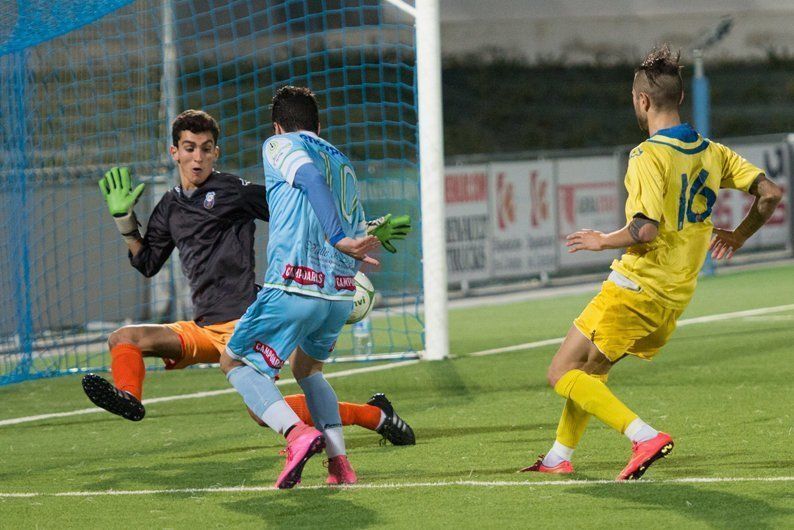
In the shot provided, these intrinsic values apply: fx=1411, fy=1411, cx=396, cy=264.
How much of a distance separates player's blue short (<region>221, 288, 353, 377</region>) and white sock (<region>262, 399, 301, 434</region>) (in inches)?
6.8

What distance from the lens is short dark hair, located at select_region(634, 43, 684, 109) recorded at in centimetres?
621

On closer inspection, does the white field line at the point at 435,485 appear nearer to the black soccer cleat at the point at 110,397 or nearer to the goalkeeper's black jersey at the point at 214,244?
the black soccer cleat at the point at 110,397

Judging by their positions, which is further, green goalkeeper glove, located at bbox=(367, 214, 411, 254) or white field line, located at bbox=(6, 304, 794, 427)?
white field line, located at bbox=(6, 304, 794, 427)

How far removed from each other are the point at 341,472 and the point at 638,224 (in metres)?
1.77

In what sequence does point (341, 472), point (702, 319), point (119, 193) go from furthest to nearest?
point (702, 319)
point (119, 193)
point (341, 472)

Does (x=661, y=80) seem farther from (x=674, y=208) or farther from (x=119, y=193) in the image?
(x=119, y=193)

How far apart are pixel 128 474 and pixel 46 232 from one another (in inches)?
303

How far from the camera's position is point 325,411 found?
651cm

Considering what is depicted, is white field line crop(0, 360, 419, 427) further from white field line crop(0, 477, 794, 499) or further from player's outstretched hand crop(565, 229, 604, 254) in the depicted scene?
player's outstretched hand crop(565, 229, 604, 254)

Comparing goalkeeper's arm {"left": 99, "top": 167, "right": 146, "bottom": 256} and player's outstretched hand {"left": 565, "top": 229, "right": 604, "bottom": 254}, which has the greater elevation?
goalkeeper's arm {"left": 99, "top": 167, "right": 146, "bottom": 256}

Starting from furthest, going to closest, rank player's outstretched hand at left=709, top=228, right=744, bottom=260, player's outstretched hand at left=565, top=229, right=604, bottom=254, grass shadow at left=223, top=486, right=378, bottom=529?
player's outstretched hand at left=709, top=228, right=744, bottom=260 → player's outstretched hand at left=565, top=229, right=604, bottom=254 → grass shadow at left=223, top=486, right=378, bottom=529

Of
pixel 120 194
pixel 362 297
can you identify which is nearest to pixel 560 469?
pixel 362 297

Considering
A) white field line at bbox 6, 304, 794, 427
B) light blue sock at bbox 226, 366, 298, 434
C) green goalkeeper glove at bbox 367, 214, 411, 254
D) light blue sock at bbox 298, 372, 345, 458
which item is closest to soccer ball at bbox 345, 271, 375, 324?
light blue sock at bbox 298, 372, 345, 458

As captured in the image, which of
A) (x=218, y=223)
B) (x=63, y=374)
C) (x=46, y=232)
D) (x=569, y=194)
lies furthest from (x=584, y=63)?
(x=218, y=223)
